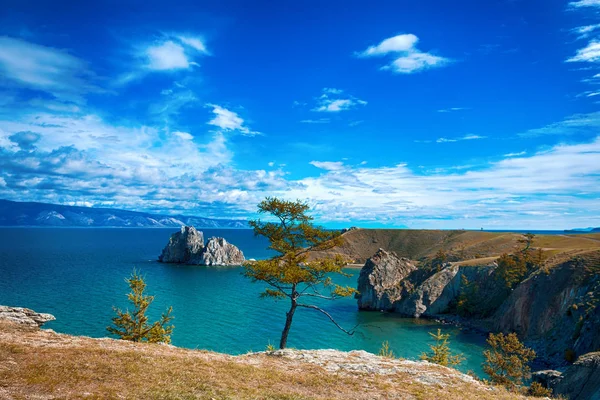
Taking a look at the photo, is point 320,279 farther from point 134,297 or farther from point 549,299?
point 549,299

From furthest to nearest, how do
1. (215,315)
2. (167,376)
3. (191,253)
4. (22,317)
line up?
(191,253) < (215,315) < (22,317) < (167,376)

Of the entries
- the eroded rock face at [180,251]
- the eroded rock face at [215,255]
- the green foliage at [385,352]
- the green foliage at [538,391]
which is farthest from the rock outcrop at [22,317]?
the eroded rock face at [180,251]

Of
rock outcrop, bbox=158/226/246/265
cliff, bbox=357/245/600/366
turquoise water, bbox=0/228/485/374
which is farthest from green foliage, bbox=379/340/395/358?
rock outcrop, bbox=158/226/246/265

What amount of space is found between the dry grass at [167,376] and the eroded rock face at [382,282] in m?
81.9

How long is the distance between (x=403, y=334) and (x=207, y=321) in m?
43.8

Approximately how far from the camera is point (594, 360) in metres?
30.8

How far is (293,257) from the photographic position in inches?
1309

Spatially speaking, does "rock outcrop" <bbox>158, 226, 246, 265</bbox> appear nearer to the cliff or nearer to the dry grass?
the cliff

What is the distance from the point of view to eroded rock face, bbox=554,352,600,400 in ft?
93.2

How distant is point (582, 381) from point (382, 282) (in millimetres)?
80326

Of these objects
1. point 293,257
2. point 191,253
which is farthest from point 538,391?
point 191,253

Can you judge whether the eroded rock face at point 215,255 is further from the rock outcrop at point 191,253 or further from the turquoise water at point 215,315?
the turquoise water at point 215,315

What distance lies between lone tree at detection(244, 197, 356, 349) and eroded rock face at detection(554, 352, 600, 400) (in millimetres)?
19876

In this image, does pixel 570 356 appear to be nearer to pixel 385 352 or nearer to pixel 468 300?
pixel 385 352
